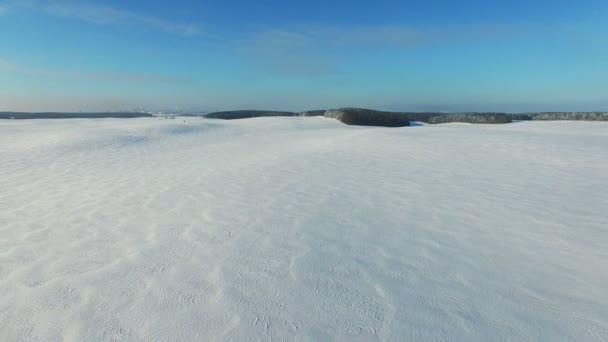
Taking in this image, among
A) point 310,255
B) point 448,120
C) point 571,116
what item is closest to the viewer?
point 310,255

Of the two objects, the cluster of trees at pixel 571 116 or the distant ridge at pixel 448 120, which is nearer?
the cluster of trees at pixel 571 116

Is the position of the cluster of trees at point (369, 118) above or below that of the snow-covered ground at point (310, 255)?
above

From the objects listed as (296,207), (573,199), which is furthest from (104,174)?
(573,199)

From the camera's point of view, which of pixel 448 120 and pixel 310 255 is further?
pixel 448 120

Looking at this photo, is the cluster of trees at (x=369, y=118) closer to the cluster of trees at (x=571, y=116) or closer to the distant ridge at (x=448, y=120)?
the distant ridge at (x=448, y=120)

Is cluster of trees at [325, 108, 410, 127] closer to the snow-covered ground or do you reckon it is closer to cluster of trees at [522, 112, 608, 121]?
cluster of trees at [522, 112, 608, 121]

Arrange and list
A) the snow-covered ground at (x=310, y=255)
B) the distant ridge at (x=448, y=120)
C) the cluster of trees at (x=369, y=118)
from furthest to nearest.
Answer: the cluster of trees at (x=369, y=118)
the distant ridge at (x=448, y=120)
the snow-covered ground at (x=310, y=255)

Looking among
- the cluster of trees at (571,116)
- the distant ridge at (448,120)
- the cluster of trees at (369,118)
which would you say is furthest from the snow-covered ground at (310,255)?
the cluster of trees at (571,116)

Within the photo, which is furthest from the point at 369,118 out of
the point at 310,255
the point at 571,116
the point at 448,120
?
the point at 310,255

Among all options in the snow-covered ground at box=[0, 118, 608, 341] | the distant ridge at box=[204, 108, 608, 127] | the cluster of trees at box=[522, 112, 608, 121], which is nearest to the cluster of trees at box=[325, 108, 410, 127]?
the distant ridge at box=[204, 108, 608, 127]

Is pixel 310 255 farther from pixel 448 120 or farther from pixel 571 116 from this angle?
pixel 448 120
